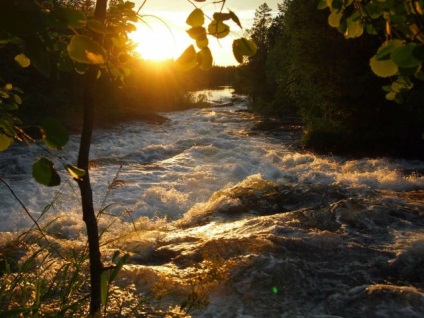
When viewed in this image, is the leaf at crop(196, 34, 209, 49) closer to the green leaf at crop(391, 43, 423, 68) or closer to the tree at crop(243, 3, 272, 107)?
the green leaf at crop(391, 43, 423, 68)

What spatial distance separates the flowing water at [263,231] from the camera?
405cm

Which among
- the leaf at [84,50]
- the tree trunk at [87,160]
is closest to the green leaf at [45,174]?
the leaf at [84,50]

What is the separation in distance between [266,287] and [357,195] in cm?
448

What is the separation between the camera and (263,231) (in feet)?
19.5

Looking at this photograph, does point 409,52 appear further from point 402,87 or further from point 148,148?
point 148,148

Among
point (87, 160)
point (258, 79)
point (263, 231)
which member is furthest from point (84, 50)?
point (258, 79)

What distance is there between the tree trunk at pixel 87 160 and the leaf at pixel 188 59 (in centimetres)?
85

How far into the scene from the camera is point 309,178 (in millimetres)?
11398

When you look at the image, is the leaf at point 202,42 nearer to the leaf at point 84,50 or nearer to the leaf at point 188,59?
the leaf at point 188,59

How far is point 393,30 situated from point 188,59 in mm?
515

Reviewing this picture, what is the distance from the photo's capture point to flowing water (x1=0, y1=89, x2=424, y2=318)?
4.05 metres

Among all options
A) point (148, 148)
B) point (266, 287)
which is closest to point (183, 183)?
point (148, 148)

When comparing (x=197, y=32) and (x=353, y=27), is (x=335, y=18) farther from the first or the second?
(x=197, y=32)

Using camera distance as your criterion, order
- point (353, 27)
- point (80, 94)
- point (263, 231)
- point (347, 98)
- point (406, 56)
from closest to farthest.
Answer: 1. point (406, 56)
2. point (353, 27)
3. point (263, 231)
4. point (347, 98)
5. point (80, 94)
